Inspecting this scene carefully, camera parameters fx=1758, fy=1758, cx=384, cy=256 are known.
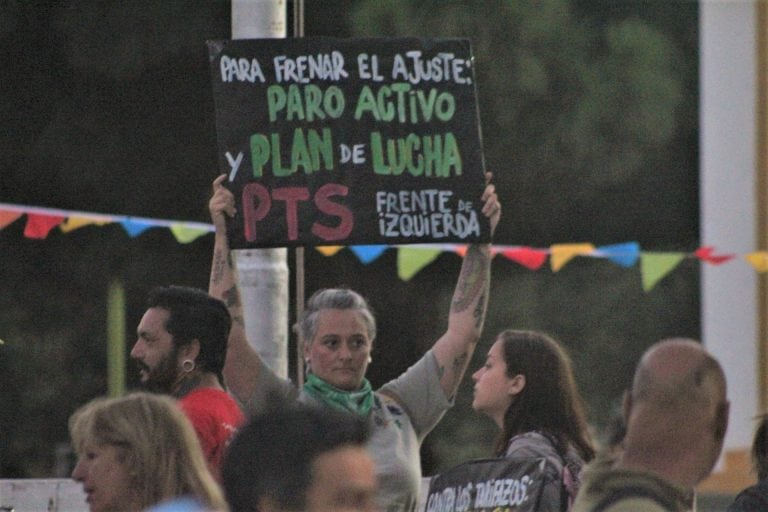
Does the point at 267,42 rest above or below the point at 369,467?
above

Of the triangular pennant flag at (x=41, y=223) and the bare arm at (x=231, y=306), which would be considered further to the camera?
the triangular pennant flag at (x=41, y=223)

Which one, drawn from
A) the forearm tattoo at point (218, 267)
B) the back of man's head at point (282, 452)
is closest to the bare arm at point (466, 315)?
the forearm tattoo at point (218, 267)

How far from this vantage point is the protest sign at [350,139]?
5789 mm

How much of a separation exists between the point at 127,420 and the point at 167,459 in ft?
0.42

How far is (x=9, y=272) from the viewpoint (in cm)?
1116

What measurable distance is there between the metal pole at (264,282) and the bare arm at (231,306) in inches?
18.2

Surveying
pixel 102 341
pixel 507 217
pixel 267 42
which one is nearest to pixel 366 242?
pixel 267 42

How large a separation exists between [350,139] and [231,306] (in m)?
0.78

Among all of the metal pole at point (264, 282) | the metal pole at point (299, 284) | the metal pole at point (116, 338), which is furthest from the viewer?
the metal pole at point (116, 338)

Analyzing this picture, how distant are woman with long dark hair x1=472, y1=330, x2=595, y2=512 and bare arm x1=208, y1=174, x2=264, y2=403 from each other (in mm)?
695

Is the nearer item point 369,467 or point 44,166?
point 369,467

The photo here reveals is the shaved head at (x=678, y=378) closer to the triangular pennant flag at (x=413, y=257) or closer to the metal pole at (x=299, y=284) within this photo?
the metal pole at (x=299, y=284)

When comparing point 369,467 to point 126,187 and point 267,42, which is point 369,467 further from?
point 126,187

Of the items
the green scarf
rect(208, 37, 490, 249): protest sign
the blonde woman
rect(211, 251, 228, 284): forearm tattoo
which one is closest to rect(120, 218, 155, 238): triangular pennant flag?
rect(208, 37, 490, 249): protest sign
